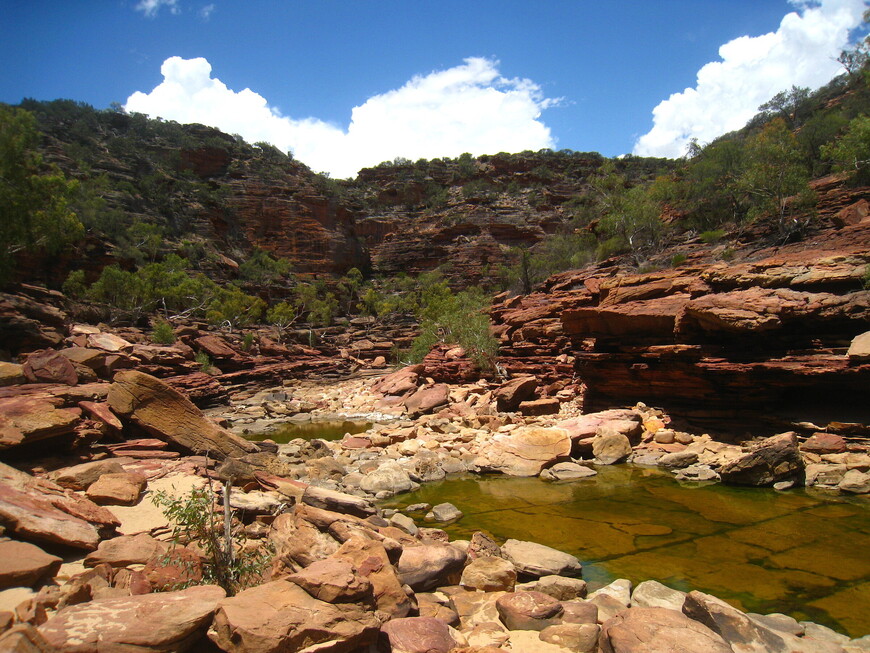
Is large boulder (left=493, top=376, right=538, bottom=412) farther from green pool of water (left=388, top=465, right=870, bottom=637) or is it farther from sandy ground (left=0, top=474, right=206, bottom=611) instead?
sandy ground (left=0, top=474, right=206, bottom=611)

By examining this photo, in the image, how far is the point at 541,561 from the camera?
582 cm

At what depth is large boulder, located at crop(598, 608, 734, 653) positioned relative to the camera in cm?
360

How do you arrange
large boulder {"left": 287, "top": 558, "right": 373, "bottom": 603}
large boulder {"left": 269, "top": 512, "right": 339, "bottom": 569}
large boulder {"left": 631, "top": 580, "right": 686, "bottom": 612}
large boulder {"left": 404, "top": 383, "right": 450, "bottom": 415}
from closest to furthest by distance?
large boulder {"left": 287, "top": 558, "right": 373, "bottom": 603} < large boulder {"left": 269, "top": 512, "right": 339, "bottom": 569} < large boulder {"left": 631, "top": 580, "right": 686, "bottom": 612} < large boulder {"left": 404, "top": 383, "right": 450, "bottom": 415}

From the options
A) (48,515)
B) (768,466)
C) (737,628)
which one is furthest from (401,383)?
(737,628)

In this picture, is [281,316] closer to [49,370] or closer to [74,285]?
[74,285]

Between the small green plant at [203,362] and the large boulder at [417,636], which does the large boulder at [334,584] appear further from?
the small green plant at [203,362]

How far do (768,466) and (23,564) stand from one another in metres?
10.9

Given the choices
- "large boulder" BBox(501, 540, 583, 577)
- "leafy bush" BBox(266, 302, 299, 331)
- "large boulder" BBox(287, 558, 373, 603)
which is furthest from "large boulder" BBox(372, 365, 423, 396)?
"leafy bush" BBox(266, 302, 299, 331)

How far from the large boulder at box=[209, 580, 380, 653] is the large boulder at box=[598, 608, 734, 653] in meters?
2.00

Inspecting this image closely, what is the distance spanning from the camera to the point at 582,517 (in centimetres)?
804

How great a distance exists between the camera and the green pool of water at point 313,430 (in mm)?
17969

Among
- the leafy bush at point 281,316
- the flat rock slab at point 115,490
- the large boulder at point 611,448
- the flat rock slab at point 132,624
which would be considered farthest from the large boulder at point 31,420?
the leafy bush at point 281,316

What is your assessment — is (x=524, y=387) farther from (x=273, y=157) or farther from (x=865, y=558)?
(x=273, y=157)

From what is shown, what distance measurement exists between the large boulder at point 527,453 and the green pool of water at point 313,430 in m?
7.45
